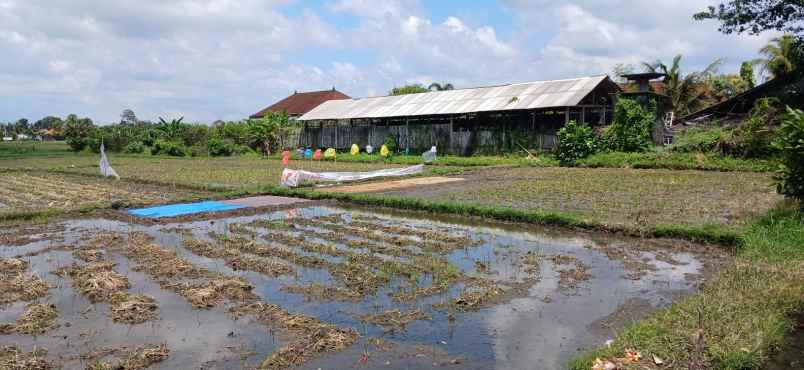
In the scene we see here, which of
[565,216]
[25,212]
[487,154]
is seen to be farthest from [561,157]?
[25,212]

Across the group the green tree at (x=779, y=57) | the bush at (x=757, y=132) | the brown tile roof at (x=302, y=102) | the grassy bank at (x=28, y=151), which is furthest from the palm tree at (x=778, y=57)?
the grassy bank at (x=28, y=151)

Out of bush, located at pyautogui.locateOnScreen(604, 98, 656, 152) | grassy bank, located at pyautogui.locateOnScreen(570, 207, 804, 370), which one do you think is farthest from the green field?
bush, located at pyautogui.locateOnScreen(604, 98, 656, 152)

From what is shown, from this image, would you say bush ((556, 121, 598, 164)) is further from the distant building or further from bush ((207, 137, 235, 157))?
bush ((207, 137, 235, 157))

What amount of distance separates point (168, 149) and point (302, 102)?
1413cm

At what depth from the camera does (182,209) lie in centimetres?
1122

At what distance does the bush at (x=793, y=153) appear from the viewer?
805cm

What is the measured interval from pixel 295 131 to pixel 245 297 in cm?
2989

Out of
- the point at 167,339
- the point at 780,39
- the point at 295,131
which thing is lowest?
the point at 167,339

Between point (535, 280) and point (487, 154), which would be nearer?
point (535, 280)

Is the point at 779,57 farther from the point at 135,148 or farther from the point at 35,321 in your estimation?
the point at 135,148

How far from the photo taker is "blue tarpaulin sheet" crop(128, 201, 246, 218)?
34.9ft

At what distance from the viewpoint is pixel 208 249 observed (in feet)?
24.9

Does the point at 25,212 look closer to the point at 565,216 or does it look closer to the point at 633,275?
the point at 565,216

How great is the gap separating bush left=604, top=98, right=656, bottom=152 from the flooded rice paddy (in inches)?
526
